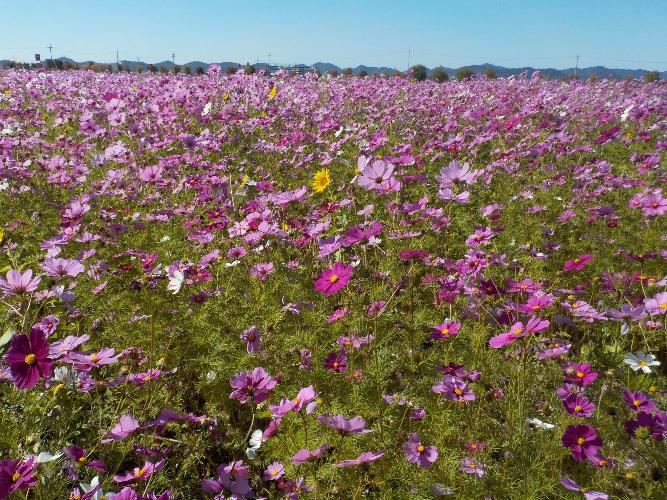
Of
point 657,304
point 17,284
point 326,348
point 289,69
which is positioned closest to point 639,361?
point 657,304

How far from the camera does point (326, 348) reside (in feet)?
6.44

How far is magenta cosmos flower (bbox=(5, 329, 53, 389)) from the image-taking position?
1194 mm

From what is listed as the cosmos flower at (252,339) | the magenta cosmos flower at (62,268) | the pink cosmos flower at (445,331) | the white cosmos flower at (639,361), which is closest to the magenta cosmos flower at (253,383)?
the cosmos flower at (252,339)

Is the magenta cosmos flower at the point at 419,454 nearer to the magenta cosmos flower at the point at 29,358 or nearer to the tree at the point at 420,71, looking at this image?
the magenta cosmos flower at the point at 29,358

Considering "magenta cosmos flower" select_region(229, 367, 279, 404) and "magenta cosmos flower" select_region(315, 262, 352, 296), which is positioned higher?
"magenta cosmos flower" select_region(315, 262, 352, 296)

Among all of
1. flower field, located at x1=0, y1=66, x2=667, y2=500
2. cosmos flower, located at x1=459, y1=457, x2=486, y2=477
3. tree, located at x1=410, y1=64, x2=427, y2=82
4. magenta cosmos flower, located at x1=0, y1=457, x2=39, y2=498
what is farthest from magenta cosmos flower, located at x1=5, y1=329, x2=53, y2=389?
tree, located at x1=410, y1=64, x2=427, y2=82

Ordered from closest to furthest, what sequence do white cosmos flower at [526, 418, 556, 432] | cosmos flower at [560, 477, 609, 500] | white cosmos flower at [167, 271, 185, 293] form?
1. cosmos flower at [560, 477, 609, 500]
2. white cosmos flower at [526, 418, 556, 432]
3. white cosmos flower at [167, 271, 185, 293]

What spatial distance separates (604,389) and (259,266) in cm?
147

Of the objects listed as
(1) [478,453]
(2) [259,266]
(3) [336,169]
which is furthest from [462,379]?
(3) [336,169]

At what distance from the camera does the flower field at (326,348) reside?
4.86ft

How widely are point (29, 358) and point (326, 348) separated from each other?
3.40 ft

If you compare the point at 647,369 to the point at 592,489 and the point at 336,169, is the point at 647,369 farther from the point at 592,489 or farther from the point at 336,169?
the point at 336,169

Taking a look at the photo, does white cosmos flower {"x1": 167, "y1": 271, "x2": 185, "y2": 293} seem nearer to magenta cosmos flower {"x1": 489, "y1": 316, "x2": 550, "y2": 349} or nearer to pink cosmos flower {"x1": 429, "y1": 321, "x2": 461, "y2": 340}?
pink cosmos flower {"x1": 429, "y1": 321, "x2": 461, "y2": 340}

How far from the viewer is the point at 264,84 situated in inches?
344
